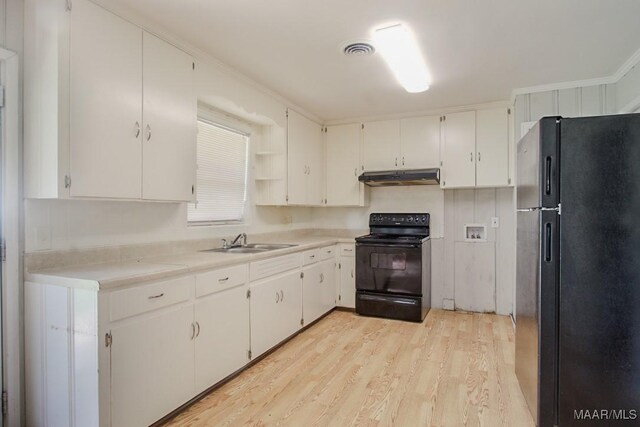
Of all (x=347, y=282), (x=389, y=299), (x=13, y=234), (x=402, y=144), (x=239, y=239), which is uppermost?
(x=402, y=144)

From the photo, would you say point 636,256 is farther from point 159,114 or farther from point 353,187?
point 353,187

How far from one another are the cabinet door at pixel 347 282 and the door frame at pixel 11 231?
3077 mm

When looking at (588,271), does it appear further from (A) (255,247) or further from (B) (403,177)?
(A) (255,247)

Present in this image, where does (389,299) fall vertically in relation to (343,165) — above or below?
below

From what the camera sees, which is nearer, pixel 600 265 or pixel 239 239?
pixel 600 265

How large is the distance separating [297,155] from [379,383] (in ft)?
8.14

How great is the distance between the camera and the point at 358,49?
257 centimetres

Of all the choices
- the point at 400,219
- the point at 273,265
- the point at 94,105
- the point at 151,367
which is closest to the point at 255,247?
the point at 273,265

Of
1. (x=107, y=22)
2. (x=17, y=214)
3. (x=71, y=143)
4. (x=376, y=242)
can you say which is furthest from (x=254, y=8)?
(x=376, y=242)

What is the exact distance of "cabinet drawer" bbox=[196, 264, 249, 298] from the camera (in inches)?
88.4

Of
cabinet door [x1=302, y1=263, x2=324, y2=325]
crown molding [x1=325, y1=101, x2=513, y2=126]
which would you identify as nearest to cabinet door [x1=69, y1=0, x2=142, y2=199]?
cabinet door [x1=302, y1=263, x2=324, y2=325]

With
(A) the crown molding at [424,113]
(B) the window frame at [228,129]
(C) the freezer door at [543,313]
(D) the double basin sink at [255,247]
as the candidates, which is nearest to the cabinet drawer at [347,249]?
(D) the double basin sink at [255,247]

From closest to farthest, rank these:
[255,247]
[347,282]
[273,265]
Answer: [273,265], [255,247], [347,282]

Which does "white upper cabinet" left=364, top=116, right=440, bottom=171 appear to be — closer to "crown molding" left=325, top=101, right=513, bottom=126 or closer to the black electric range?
"crown molding" left=325, top=101, right=513, bottom=126
